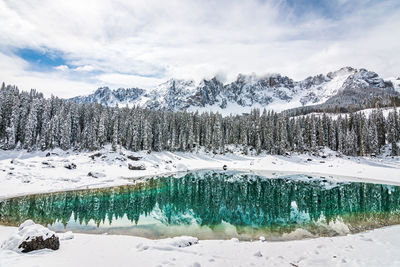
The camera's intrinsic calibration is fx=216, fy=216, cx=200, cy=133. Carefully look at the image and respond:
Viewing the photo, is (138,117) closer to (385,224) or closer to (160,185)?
(160,185)

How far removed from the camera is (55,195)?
108 ft

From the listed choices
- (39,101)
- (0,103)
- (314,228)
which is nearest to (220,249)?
(314,228)

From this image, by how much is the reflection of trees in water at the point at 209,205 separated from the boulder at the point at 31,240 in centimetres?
1098

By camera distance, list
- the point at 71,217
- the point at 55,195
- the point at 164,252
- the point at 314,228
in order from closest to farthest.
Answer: the point at 164,252
the point at 314,228
the point at 71,217
the point at 55,195

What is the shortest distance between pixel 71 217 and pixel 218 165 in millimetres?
58733

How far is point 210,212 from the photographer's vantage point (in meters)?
25.5

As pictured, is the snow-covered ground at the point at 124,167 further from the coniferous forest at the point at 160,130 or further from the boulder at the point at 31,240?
the boulder at the point at 31,240

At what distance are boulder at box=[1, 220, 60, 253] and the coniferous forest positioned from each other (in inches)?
2540

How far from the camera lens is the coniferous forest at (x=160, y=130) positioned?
67.8 metres

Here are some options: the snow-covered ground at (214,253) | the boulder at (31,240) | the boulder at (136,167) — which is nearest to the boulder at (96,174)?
the boulder at (136,167)

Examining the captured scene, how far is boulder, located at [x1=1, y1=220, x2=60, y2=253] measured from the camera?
35.5ft

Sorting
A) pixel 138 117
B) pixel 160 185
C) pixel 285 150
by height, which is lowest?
pixel 160 185

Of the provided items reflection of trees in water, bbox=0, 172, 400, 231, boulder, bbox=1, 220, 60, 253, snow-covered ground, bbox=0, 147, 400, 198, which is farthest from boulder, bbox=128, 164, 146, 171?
boulder, bbox=1, 220, 60, 253

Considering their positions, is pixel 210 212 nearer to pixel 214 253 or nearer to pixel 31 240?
pixel 214 253
